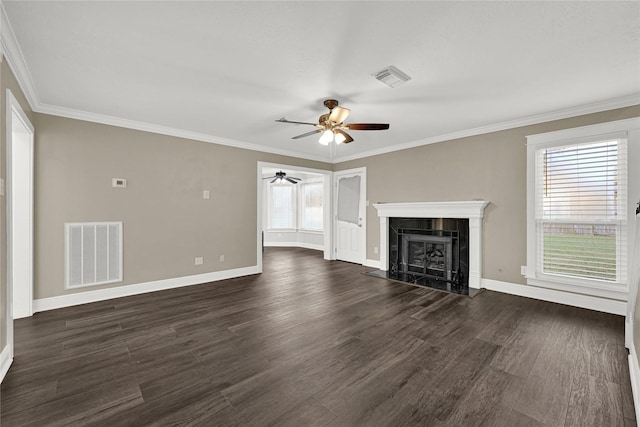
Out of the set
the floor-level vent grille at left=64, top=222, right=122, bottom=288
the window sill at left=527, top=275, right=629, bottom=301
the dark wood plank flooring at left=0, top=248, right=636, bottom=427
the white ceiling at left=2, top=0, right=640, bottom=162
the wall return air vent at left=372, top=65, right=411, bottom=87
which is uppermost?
the white ceiling at left=2, top=0, right=640, bottom=162

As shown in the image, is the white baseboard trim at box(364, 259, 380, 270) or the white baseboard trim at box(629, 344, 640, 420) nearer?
the white baseboard trim at box(629, 344, 640, 420)

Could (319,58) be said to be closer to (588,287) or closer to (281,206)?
(588,287)

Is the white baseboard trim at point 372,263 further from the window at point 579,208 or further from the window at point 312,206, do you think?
the window at point 312,206

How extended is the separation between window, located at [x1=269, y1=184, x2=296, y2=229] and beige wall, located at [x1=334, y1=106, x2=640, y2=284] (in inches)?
188

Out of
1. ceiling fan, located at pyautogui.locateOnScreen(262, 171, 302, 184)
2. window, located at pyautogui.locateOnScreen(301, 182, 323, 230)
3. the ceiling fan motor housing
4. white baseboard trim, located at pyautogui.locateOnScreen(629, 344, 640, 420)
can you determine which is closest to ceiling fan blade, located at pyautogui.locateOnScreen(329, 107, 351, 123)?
the ceiling fan motor housing

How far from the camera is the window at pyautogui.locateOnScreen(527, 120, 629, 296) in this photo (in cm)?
326

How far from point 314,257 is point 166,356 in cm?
500

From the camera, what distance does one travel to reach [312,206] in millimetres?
8875

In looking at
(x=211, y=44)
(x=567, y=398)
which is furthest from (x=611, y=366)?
(x=211, y=44)

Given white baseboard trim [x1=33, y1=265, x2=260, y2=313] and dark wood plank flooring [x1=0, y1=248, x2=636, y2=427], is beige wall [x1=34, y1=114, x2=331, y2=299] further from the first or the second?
dark wood plank flooring [x1=0, y1=248, x2=636, y2=427]

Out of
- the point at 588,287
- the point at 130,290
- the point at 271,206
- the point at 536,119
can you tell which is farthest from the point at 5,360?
the point at 271,206

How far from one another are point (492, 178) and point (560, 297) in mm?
1831

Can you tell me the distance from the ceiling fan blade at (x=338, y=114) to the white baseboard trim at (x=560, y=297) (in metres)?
3.38

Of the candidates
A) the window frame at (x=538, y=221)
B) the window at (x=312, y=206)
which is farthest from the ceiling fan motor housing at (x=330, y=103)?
the window at (x=312, y=206)
